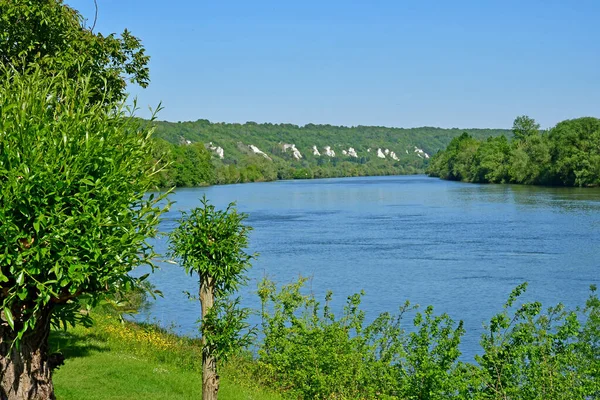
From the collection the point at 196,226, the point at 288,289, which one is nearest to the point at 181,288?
the point at 288,289

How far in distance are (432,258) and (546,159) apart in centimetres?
7229

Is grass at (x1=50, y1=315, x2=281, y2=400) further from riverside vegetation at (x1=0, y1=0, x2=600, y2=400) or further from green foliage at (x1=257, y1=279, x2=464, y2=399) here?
green foliage at (x1=257, y1=279, x2=464, y2=399)

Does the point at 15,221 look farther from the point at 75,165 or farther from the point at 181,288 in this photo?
the point at 181,288

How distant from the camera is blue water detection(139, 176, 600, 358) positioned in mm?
29688

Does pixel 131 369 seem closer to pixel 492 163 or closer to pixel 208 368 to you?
pixel 208 368

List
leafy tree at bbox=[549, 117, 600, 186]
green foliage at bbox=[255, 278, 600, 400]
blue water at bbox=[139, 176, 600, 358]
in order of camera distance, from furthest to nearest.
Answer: leafy tree at bbox=[549, 117, 600, 186]
blue water at bbox=[139, 176, 600, 358]
green foliage at bbox=[255, 278, 600, 400]

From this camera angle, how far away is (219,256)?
11.9 meters

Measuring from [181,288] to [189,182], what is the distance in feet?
392

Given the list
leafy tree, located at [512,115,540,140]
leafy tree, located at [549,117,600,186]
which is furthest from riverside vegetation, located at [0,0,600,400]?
leafy tree, located at [512,115,540,140]

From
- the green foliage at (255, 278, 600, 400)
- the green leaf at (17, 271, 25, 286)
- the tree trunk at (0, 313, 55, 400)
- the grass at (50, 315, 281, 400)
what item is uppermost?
the green leaf at (17, 271, 25, 286)

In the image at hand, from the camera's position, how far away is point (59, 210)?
343 inches

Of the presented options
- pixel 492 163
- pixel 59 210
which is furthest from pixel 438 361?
pixel 492 163

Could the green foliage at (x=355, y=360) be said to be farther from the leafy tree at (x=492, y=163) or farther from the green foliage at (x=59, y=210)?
the leafy tree at (x=492, y=163)

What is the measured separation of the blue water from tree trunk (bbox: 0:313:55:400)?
931cm
